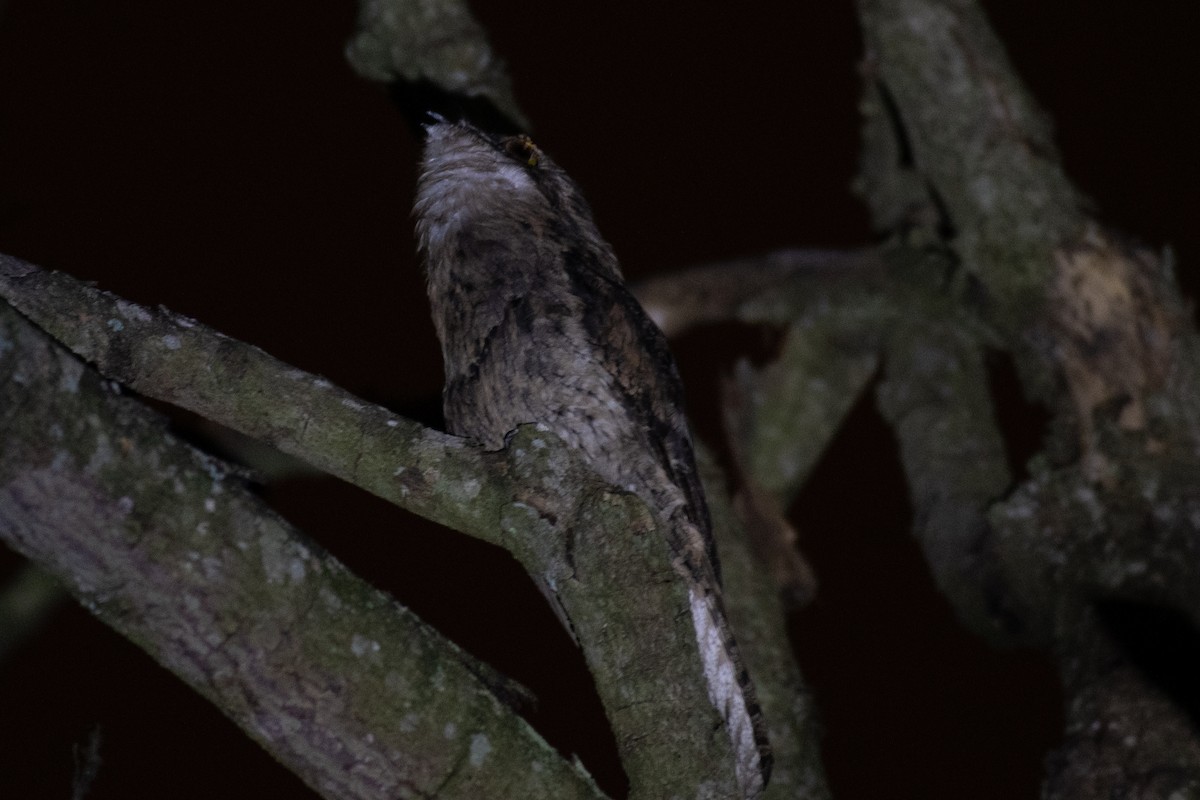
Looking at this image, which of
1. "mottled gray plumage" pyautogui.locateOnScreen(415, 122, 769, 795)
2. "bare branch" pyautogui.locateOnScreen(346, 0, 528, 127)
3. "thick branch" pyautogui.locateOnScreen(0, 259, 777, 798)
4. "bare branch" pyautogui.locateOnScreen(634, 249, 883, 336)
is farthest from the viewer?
"bare branch" pyautogui.locateOnScreen(634, 249, 883, 336)

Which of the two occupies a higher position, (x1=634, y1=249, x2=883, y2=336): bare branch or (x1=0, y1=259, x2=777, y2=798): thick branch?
(x1=0, y1=259, x2=777, y2=798): thick branch

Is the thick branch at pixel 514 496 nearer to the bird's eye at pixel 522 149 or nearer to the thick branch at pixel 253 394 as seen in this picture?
the thick branch at pixel 253 394

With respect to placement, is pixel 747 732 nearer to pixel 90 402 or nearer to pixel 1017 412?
pixel 90 402

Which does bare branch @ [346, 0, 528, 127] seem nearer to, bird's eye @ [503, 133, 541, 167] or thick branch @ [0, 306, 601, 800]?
bird's eye @ [503, 133, 541, 167]

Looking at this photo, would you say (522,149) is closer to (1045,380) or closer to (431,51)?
(431,51)

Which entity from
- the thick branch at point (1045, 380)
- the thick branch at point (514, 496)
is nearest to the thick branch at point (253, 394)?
the thick branch at point (514, 496)

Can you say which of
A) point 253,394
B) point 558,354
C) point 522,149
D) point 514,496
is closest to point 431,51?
point 522,149

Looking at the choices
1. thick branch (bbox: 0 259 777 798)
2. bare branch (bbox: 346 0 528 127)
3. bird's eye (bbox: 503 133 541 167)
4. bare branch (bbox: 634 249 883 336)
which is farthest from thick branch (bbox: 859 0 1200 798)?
bird's eye (bbox: 503 133 541 167)
